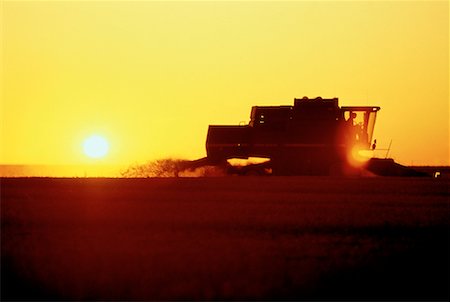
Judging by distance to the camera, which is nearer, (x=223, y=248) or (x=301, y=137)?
(x=223, y=248)

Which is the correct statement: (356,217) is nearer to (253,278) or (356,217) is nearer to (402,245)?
(402,245)

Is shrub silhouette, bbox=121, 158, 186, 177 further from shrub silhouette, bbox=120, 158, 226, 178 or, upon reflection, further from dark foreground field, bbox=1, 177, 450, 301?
dark foreground field, bbox=1, 177, 450, 301

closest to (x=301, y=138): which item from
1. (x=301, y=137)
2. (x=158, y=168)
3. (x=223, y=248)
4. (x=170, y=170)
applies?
(x=301, y=137)

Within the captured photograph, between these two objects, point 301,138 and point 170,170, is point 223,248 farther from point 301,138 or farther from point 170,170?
point 170,170

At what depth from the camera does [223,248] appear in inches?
359

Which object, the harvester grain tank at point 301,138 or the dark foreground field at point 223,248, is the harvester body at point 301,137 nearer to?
the harvester grain tank at point 301,138

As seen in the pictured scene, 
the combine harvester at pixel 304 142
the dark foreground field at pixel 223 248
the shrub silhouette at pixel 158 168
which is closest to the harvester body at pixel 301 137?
the combine harvester at pixel 304 142

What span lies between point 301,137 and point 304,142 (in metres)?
0.23

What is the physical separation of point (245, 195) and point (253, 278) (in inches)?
388

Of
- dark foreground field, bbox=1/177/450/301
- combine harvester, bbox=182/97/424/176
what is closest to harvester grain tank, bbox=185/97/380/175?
combine harvester, bbox=182/97/424/176

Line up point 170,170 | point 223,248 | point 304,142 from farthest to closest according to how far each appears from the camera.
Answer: point 170,170
point 304,142
point 223,248

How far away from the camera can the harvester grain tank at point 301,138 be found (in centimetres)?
3056

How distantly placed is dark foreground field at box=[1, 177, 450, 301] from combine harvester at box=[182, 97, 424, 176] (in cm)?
1416

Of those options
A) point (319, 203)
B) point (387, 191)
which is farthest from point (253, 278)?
point (387, 191)
